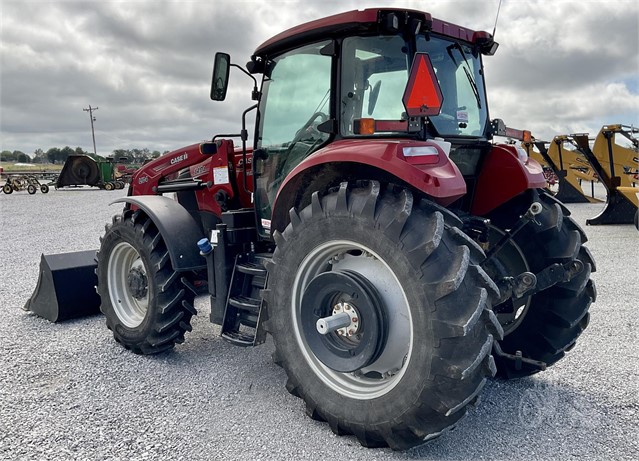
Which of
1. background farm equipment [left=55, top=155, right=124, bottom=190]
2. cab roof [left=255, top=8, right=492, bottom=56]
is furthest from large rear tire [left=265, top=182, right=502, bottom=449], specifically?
background farm equipment [left=55, top=155, right=124, bottom=190]

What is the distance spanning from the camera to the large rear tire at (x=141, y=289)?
4031mm

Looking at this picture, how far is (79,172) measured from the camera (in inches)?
989

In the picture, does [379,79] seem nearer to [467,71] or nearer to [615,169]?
[467,71]

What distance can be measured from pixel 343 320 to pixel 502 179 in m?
1.54

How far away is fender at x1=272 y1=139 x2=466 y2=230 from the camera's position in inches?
102

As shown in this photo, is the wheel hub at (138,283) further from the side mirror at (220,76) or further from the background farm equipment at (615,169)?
the background farm equipment at (615,169)

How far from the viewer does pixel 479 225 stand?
3363mm

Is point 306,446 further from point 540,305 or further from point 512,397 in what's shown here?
point 540,305

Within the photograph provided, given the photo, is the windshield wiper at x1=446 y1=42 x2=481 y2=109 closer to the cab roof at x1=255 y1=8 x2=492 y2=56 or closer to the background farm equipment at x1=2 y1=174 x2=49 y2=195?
the cab roof at x1=255 y1=8 x2=492 y2=56

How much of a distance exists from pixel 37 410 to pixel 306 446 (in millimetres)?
1747

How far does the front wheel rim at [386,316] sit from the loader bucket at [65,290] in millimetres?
2907

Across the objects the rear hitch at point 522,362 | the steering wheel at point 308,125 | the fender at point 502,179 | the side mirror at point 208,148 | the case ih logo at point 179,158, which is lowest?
the rear hitch at point 522,362

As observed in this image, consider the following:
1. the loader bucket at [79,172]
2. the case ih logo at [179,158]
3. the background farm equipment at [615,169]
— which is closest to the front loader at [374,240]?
the case ih logo at [179,158]

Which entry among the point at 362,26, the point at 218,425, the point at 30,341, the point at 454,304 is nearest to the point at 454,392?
the point at 454,304
